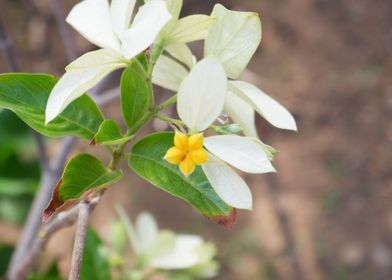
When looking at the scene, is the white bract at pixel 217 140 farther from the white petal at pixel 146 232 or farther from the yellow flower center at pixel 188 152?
the white petal at pixel 146 232

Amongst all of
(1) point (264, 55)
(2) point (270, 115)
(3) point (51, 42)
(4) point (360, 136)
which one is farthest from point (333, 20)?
(2) point (270, 115)

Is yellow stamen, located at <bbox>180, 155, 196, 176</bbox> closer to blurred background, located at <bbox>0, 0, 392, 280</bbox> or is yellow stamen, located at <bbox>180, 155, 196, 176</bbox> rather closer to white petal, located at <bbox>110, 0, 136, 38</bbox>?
white petal, located at <bbox>110, 0, 136, 38</bbox>

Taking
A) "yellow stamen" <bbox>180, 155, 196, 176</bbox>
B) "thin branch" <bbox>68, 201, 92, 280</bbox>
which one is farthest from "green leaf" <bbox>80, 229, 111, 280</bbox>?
"yellow stamen" <bbox>180, 155, 196, 176</bbox>

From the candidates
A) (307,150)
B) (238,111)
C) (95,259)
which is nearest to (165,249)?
(95,259)

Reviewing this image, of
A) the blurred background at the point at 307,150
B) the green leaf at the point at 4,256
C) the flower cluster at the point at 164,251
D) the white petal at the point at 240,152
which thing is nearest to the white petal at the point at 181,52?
the white petal at the point at 240,152

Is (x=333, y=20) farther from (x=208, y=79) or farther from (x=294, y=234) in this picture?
(x=208, y=79)

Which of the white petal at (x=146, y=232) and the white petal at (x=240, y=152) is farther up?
the white petal at (x=240, y=152)
